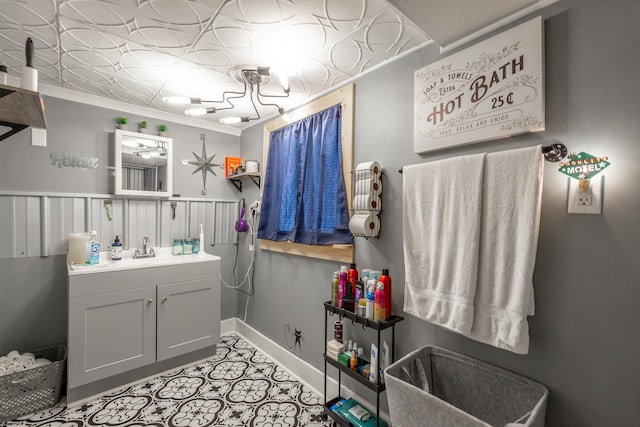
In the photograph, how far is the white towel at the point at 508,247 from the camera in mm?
1139

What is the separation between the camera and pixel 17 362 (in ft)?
6.48

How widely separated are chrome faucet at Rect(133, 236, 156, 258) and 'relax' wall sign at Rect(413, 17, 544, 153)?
2.51m

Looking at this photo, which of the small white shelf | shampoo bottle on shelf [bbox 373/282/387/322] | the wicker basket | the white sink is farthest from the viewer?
the small white shelf

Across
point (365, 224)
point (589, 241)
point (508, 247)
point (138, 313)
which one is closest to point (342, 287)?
point (365, 224)

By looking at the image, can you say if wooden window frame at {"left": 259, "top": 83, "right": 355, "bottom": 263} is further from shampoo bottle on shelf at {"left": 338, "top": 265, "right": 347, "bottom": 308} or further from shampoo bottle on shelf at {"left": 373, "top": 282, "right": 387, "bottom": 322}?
shampoo bottle on shelf at {"left": 373, "top": 282, "right": 387, "bottom": 322}

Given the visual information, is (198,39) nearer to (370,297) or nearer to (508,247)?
(370,297)

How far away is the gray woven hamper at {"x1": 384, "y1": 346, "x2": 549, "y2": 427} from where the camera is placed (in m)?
1.13

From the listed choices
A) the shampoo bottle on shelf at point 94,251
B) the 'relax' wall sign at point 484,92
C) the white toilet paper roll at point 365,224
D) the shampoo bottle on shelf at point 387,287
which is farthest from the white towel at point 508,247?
the shampoo bottle on shelf at point 94,251

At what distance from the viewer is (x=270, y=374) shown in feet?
8.04

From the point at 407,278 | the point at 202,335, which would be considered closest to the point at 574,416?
the point at 407,278

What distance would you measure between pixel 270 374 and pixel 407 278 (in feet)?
5.38

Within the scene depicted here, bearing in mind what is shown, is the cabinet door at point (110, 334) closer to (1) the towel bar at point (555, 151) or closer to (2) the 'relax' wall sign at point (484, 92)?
(2) the 'relax' wall sign at point (484, 92)

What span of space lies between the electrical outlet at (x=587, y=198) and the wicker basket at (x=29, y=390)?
10.5 ft

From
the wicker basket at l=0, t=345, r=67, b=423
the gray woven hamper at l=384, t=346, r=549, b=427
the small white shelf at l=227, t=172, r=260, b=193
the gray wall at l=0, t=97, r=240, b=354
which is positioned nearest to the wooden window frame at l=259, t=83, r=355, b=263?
the small white shelf at l=227, t=172, r=260, b=193
